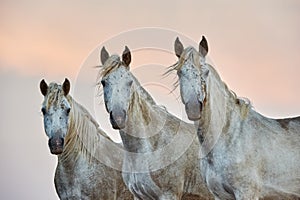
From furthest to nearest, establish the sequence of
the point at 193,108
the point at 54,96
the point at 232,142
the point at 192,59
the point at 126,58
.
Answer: the point at 54,96 → the point at 126,58 → the point at 232,142 → the point at 192,59 → the point at 193,108

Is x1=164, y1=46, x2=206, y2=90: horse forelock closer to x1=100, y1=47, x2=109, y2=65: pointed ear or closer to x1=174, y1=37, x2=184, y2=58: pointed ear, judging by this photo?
x1=174, y1=37, x2=184, y2=58: pointed ear

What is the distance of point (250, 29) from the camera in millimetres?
5883

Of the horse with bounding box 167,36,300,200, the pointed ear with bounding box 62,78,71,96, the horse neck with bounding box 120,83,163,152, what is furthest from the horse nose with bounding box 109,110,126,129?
the pointed ear with bounding box 62,78,71,96

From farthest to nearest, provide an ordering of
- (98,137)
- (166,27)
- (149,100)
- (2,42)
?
1. (2,42)
2. (166,27)
3. (98,137)
4. (149,100)

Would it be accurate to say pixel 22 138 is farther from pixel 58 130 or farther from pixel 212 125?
pixel 212 125

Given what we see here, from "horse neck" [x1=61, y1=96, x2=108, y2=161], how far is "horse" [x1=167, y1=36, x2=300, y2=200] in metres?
1.02

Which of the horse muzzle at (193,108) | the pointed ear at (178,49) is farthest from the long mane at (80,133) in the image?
the horse muzzle at (193,108)

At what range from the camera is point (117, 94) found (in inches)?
135

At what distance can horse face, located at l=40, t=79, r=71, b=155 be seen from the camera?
361 centimetres

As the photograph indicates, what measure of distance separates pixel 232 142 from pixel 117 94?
777mm

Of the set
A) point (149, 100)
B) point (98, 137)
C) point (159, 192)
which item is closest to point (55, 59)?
point (98, 137)

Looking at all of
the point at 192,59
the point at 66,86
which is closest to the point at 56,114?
the point at 66,86

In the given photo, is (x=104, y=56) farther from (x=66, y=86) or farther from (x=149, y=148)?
(x=149, y=148)

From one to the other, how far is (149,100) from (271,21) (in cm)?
256
